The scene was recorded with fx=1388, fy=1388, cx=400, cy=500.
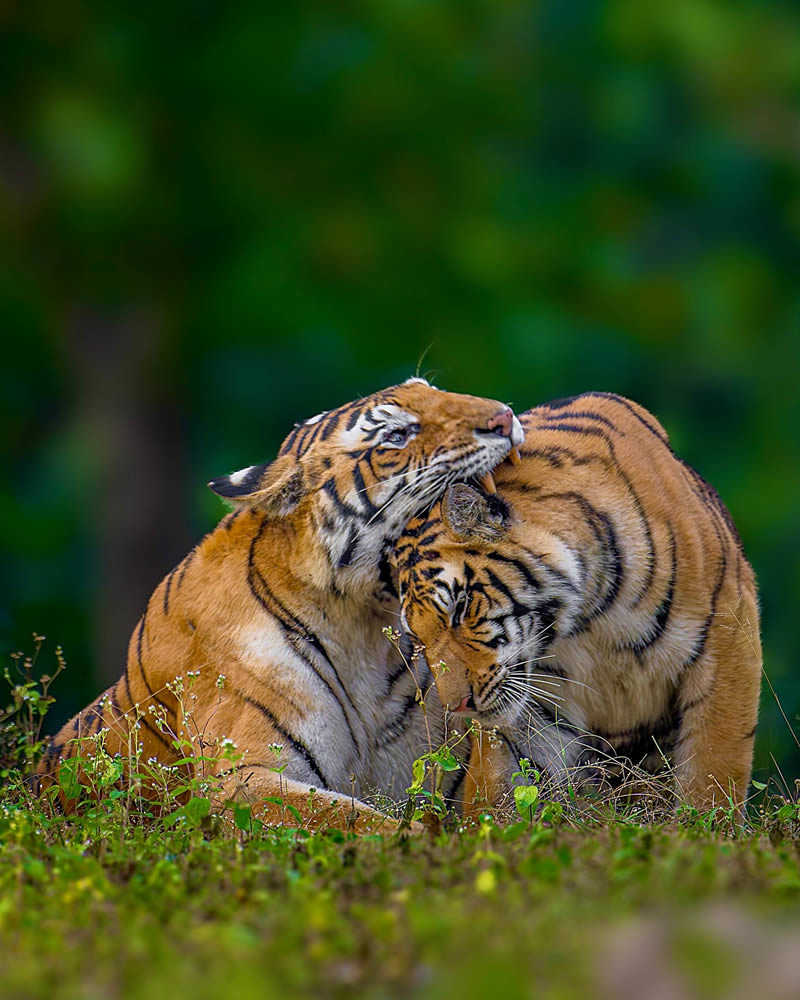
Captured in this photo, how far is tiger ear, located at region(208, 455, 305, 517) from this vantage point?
162 inches

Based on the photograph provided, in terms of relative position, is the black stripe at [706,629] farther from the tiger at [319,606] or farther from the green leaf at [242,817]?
the green leaf at [242,817]

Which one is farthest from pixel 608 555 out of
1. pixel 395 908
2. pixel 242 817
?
pixel 395 908

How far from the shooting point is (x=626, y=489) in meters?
3.92

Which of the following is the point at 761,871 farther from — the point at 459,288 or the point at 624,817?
the point at 459,288

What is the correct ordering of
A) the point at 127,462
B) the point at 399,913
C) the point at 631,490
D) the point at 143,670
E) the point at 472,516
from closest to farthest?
the point at 399,913
the point at 472,516
the point at 631,490
the point at 143,670
the point at 127,462

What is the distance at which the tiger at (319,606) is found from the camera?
3.95 metres

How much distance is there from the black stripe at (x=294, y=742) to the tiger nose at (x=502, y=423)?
1028 millimetres

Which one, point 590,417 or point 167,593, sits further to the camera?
point 167,593

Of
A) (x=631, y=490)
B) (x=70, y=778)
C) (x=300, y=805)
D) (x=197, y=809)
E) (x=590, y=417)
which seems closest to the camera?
(x=197, y=809)

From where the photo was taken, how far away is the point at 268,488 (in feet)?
13.5

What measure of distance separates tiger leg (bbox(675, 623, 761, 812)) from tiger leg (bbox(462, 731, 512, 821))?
19.5 inches

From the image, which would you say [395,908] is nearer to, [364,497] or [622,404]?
[364,497]

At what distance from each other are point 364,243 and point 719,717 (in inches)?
197

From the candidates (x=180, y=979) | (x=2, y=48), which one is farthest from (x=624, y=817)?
(x=2, y=48)
